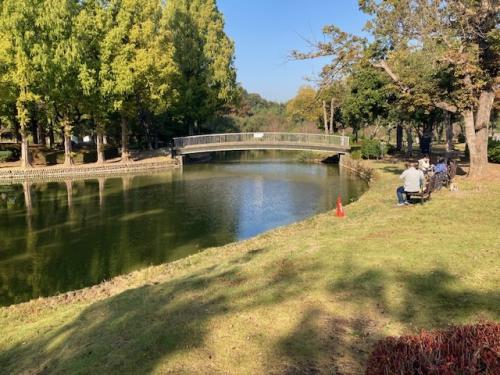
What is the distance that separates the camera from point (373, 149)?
3772 cm

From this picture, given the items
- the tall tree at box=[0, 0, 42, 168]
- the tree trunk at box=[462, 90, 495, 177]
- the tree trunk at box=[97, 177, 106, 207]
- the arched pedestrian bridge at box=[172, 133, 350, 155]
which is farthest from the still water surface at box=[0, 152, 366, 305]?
the tall tree at box=[0, 0, 42, 168]

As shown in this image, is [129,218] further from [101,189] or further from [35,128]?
[35,128]

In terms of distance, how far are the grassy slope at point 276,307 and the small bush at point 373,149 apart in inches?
1072

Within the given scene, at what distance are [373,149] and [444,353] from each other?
3577 cm

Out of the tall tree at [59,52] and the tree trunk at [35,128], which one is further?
the tree trunk at [35,128]

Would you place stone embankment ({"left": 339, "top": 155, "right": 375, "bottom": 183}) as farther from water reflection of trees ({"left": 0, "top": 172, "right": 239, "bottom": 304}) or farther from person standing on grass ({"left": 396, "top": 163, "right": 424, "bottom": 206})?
person standing on grass ({"left": 396, "top": 163, "right": 424, "bottom": 206})

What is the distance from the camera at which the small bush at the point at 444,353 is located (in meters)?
3.11

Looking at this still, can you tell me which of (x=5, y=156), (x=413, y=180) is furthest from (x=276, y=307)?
(x=5, y=156)

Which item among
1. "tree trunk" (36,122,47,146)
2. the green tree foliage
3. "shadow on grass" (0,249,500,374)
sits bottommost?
"shadow on grass" (0,249,500,374)

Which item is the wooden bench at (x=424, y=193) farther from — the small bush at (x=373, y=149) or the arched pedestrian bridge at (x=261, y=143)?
the arched pedestrian bridge at (x=261, y=143)

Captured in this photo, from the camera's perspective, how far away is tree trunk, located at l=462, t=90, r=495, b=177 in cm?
1806

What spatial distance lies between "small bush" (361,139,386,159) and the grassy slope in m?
27.2

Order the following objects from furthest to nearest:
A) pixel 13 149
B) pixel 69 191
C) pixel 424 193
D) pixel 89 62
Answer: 1. pixel 13 149
2. pixel 89 62
3. pixel 69 191
4. pixel 424 193

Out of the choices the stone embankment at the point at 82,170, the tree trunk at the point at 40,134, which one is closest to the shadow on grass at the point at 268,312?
the stone embankment at the point at 82,170
